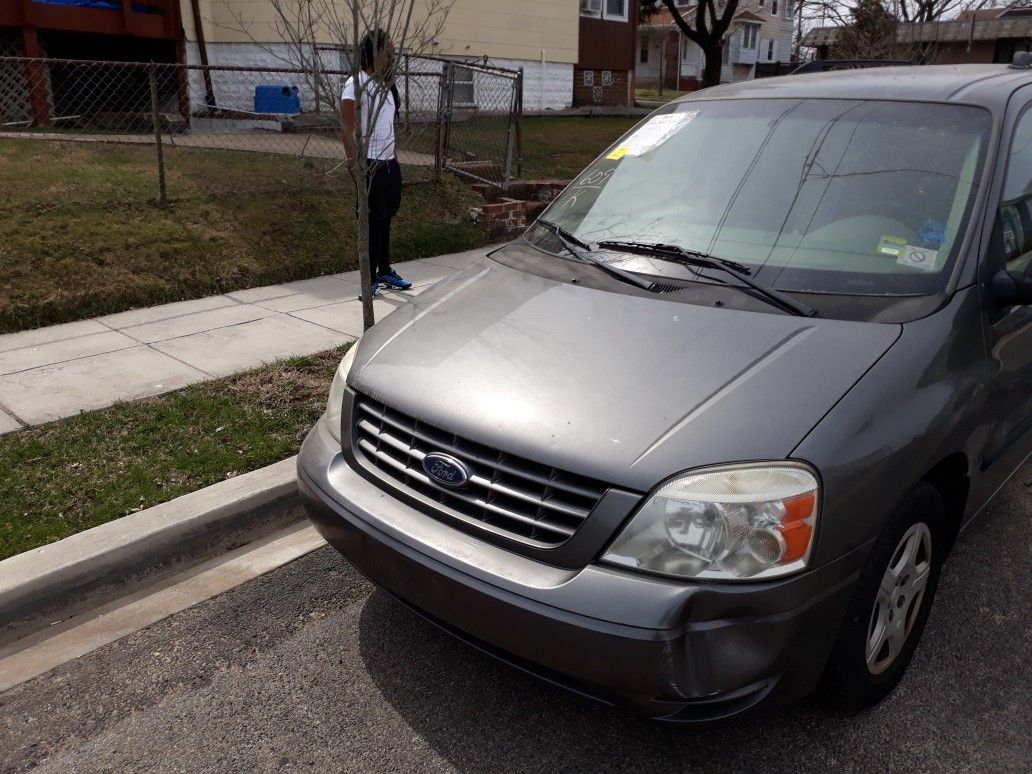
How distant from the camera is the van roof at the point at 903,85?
3332 mm

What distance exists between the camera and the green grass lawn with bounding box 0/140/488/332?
675cm

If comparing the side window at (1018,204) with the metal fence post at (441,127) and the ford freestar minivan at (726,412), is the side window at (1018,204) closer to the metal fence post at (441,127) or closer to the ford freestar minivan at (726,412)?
the ford freestar minivan at (726,412)

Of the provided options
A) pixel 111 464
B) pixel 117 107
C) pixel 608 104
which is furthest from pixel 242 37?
pixel 111 464

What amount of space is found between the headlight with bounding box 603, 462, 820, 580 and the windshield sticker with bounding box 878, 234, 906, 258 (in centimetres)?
112

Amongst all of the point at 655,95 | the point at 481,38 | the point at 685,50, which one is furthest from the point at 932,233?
the point at 685,50

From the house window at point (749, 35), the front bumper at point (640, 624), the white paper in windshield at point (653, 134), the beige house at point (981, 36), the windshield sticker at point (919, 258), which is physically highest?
the house window at point (749, 35)

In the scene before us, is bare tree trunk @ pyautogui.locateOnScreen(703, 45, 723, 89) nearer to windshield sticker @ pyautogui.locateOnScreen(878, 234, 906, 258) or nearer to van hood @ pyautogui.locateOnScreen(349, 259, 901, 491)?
windshield sticker @ pyautogui.locateOnScreen(878, 234, 906, 258)

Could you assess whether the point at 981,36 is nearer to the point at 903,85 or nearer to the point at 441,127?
the point at 441,127

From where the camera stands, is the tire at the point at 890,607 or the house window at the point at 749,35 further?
the house window at the point at 749,35

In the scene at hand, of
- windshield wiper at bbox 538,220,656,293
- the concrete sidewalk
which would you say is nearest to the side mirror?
windshield wiper at bbox 538,220,656,293

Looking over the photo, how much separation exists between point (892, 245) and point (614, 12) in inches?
958

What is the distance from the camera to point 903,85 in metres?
3.50

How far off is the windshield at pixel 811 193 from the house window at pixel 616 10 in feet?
75.3

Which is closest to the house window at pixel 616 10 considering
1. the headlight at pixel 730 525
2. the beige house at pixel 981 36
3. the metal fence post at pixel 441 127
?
the beige house at pixel 981 36
